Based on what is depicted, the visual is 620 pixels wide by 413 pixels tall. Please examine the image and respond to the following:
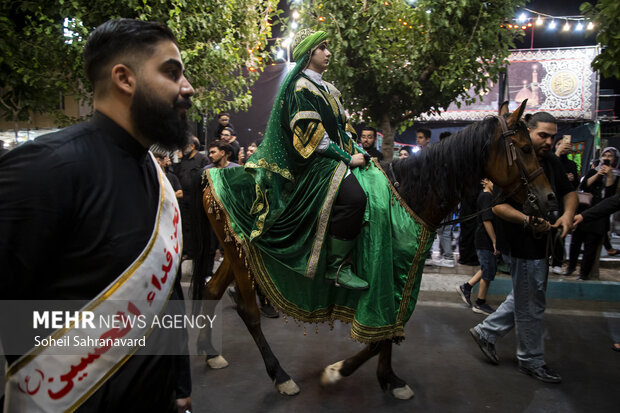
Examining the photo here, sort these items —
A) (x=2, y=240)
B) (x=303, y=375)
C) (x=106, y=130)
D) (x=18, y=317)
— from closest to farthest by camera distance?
(x=2, y=240), (x=18, y=317), (x=106, y=130), (x=303, y=375)

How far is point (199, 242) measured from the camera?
13.5ft

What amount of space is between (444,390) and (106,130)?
3.21 meters

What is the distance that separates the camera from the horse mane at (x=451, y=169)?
321 centimetres

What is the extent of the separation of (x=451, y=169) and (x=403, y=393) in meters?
1.73

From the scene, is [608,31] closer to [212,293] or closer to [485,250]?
[485,250]

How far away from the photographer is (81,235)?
1153 mm

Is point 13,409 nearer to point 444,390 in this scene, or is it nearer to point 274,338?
point 444,390

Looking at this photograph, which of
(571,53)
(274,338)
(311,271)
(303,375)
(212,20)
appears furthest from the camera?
(571,53)

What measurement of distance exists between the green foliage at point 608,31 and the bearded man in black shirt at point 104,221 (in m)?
4.06

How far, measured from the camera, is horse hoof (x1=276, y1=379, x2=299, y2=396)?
3383mm

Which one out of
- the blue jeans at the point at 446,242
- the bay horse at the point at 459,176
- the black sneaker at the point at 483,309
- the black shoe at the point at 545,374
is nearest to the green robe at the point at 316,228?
the bay horse at the point at 459,176

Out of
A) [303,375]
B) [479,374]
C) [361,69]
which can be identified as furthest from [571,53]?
[303,375]

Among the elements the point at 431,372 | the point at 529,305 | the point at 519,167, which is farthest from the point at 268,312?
the point at 519,167

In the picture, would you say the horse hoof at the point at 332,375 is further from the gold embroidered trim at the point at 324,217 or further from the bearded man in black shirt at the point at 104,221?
the bearded man in black shirt at the point at 104,221
